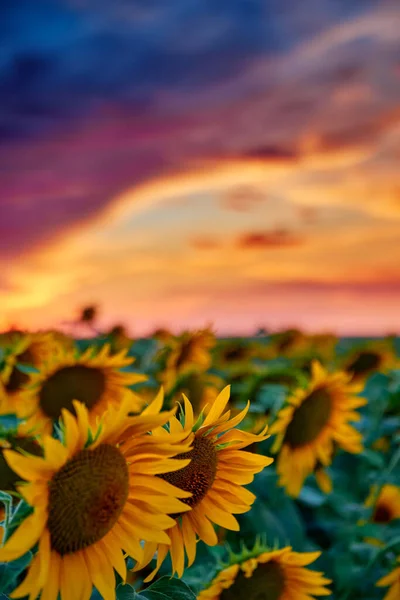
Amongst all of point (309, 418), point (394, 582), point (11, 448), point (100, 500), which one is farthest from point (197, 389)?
point (100, 500)

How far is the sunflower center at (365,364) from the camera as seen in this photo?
6.44 m

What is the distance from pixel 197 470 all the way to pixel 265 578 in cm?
107

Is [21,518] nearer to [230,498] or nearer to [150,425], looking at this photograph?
[150,425]

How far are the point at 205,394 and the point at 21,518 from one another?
290cm

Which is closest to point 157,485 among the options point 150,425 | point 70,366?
point 150,425

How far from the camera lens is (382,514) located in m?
4.82

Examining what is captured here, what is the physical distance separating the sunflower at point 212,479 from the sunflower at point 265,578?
2.61 ft

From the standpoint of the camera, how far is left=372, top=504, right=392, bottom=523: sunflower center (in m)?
4.79

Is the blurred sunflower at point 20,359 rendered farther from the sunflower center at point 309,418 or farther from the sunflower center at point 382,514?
the sunflower center at point 382,514

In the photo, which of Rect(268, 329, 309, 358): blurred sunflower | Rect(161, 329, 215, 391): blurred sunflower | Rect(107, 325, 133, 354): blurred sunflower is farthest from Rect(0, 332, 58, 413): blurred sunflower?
Rect(268, 329, 309, 358): blurred sunflower

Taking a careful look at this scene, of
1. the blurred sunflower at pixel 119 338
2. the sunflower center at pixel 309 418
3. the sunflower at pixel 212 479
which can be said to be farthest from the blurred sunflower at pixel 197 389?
the sunflower at pixel 212 479

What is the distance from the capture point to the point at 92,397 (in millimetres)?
3502

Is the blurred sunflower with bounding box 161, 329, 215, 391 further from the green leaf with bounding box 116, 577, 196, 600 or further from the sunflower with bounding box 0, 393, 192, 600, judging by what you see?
the sunflower with bounding box 0, 393, 192, 600

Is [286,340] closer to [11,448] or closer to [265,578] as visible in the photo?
[265,578]
